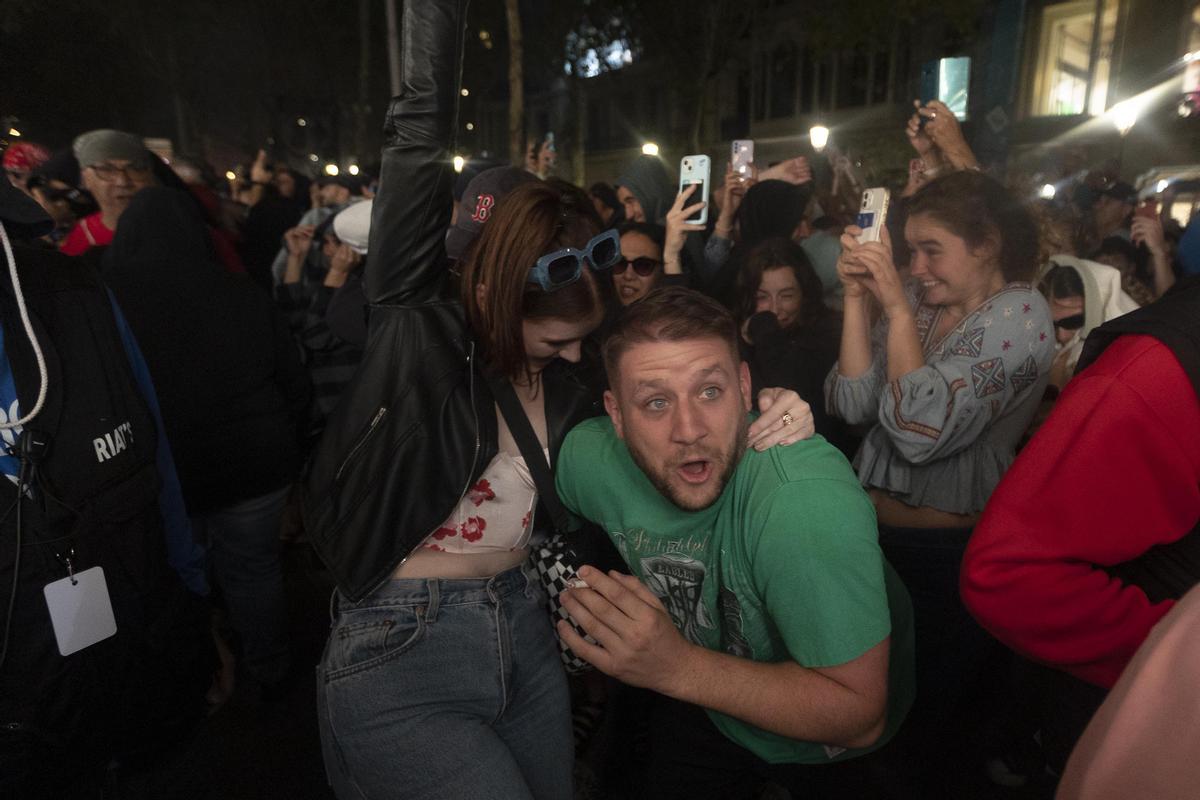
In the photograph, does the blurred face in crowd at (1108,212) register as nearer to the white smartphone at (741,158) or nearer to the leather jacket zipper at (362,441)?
the white smartphone at (741,158)

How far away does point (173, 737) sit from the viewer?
1861 millimetres

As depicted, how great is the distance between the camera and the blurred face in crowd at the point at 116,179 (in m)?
3.74

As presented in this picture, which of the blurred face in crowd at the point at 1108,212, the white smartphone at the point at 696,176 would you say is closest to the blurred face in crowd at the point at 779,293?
the white smartphone at the point at 696,176

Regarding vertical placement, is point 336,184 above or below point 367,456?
above

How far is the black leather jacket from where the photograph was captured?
178cm

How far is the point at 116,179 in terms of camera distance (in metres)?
3.76

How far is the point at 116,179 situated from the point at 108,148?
0.51 feet

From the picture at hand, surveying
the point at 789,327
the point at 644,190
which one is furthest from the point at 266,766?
the point at 644,190

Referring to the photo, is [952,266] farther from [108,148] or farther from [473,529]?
[108,148]

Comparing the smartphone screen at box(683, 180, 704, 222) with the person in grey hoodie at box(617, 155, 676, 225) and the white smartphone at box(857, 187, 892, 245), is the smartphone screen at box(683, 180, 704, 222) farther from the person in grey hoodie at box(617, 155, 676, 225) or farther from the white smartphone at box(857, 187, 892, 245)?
the person in grey hoodie at box(617, 155, 676, 225)

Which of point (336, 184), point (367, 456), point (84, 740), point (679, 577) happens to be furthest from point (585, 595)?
point (336, 184)

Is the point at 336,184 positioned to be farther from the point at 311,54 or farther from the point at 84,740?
the point at 311,54

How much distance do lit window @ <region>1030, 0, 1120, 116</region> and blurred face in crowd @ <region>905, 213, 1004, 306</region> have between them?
21.1 meters

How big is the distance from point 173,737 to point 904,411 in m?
2.37
